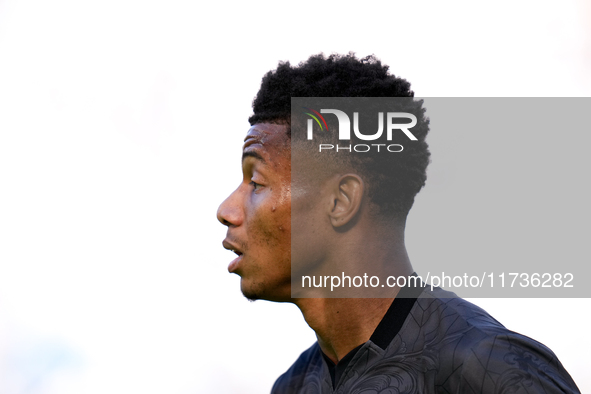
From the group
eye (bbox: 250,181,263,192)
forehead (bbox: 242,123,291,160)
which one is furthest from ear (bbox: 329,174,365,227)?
eye (bbox: 250,181,263,192)

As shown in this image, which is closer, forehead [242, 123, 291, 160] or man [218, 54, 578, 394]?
man [218, 54, 578, 394]

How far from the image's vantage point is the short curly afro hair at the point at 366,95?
3.91 meters

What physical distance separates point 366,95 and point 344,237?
105 centimetres

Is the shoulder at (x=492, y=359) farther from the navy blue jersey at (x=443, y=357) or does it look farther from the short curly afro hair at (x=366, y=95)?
the short curly afro hair at (x=366, y=95)

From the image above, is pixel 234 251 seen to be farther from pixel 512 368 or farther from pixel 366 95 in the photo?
pixel 512 368

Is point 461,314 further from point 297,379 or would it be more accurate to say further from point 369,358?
point 297,379

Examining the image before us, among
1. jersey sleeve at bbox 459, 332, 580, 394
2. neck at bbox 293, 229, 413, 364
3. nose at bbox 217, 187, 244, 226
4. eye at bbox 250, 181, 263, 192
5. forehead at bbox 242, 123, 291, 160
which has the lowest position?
jersey sleeve at bbox 459, 332, 580, 394

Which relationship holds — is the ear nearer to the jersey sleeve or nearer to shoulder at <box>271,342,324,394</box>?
the jersey sleeve

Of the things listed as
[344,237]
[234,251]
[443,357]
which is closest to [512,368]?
[443,357]

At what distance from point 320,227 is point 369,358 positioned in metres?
0.90

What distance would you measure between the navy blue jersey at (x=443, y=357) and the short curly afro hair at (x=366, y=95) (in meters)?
0.71

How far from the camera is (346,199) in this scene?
382 cm

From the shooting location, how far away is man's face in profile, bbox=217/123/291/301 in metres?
3.78

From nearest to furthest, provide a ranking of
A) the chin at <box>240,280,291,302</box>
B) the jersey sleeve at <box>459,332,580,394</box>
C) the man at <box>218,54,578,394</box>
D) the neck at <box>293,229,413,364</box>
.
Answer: the jersey sleeve at <box>459,332,580,394</box> < the man at <box>218,54,578,394</box> < the neck at <box>293,229,413,364</box> < the chin at <box>240,280,291,302</box>
